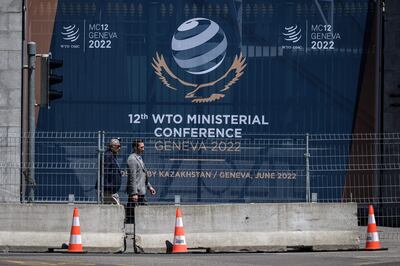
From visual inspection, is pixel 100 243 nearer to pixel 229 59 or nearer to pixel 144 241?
pixel 144 241

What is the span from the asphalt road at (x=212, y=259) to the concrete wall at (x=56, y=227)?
1.73 ft

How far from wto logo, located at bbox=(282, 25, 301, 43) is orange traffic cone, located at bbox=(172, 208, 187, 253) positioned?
261 inches

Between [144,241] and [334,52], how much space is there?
722 centimetres

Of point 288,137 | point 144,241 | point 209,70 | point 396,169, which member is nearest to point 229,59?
point 209,70

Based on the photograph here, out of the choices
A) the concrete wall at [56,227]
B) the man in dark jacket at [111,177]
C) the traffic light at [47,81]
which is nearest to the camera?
the concrete wall at [56,227]

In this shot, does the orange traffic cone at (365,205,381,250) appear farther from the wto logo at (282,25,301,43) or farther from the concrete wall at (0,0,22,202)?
the concrete wall at (0,0,22,202)

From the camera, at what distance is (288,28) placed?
2242cm

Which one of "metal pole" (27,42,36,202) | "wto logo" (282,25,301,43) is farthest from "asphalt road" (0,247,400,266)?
"wto logo" (282,25,301,43)

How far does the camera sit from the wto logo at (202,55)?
880 inches

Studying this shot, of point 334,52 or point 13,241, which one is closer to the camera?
point 13,241

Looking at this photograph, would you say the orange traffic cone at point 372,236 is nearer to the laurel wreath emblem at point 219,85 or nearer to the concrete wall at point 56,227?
the concrete wall at point 56,227

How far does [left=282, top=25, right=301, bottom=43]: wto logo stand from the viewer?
73.5 ft

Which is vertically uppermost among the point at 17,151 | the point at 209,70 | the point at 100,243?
the point at 209,70

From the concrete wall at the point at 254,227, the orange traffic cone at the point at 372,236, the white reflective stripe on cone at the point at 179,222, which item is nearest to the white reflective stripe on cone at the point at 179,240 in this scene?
the white reflective stripe on cone at the point at 179,222
